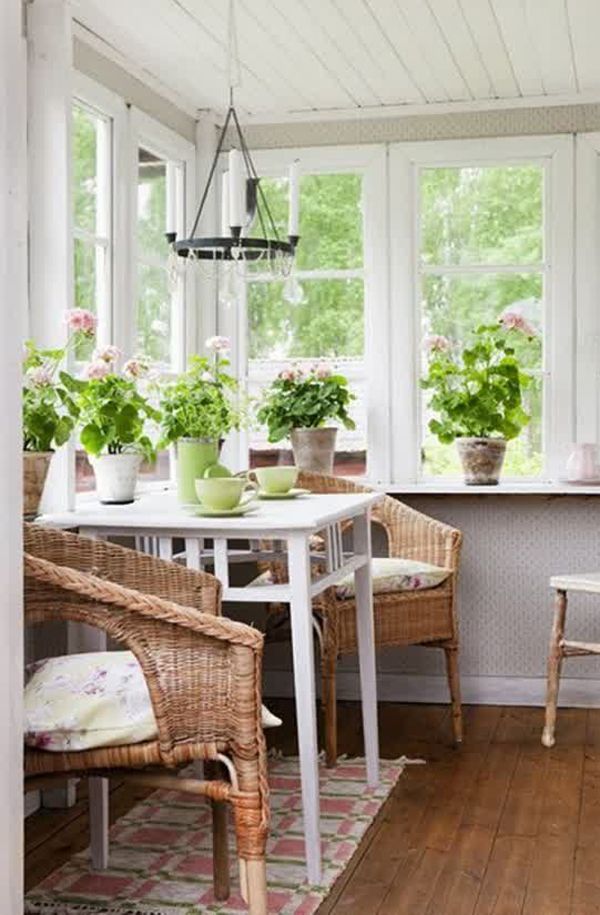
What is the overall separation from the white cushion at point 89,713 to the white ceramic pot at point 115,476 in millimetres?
1382

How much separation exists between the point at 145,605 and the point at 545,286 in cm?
311

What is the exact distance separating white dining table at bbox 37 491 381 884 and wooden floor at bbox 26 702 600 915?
20 cm

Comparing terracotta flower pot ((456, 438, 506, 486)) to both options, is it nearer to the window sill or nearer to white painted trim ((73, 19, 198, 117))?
the window sill

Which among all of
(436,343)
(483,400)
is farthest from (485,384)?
(436,343)

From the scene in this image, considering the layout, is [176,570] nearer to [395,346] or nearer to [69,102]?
[69,102]

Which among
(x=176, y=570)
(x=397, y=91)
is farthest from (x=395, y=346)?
(x=176, y=570)

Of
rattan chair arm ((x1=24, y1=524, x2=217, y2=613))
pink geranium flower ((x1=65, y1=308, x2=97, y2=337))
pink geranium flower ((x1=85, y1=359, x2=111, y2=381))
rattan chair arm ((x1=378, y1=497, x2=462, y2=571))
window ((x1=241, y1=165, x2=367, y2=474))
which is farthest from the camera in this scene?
window ((x1=241, y1=165, x2=367, y2=474))

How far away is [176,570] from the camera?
2.98 meters

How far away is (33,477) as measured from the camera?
11.1ft

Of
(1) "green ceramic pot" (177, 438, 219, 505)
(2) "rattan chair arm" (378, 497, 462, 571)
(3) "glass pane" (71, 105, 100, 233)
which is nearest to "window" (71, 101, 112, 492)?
(3) "glass pane" (71, 105, 100, 233)

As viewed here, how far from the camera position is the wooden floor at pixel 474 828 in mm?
3062

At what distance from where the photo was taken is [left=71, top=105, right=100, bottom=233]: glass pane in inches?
166

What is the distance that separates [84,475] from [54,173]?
99 centimetres

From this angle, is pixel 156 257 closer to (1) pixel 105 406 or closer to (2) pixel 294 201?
(1) pixel 105 406
